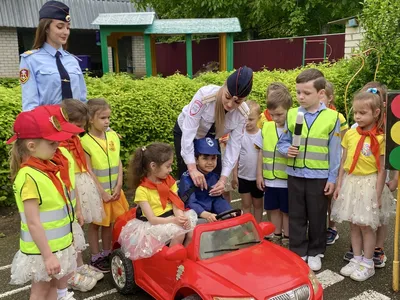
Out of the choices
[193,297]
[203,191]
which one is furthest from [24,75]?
[193,297]

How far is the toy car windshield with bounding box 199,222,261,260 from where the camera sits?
2998mm

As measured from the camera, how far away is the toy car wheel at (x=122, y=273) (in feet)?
11.7

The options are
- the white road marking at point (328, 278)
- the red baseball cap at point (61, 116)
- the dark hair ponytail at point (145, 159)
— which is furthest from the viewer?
the white road marking at point (328, 278)

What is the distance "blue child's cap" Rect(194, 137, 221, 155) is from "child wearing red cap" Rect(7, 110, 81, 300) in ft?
3.93

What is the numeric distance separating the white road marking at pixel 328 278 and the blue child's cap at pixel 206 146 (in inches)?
61.9

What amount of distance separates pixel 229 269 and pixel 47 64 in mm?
2293

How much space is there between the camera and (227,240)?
309 centimetres

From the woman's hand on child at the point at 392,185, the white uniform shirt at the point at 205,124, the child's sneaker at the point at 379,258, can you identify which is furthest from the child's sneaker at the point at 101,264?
the woman's hand on child at the point at 392,185

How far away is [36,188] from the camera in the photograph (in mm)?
2633

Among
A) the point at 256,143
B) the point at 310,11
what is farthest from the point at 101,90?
the point at 310,11

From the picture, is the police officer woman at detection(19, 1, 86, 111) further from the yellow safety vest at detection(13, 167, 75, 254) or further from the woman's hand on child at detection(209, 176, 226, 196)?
the woman's hand on child at detection(209, 176, 226, 196)

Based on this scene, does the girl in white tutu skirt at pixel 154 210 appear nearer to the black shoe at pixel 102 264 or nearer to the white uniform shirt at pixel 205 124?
the white uniform shirt at pixel 205 124

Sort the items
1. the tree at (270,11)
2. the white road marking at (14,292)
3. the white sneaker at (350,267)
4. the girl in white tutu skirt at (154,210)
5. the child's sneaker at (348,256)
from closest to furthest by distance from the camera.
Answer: the girl in white tutu skirt at (154,210), the white road marking at (14,292), the white sneaker at (350,267), the child's sneaker at (348,256), the tree at (270,11)

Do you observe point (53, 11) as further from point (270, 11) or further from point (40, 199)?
point (270, 11)
